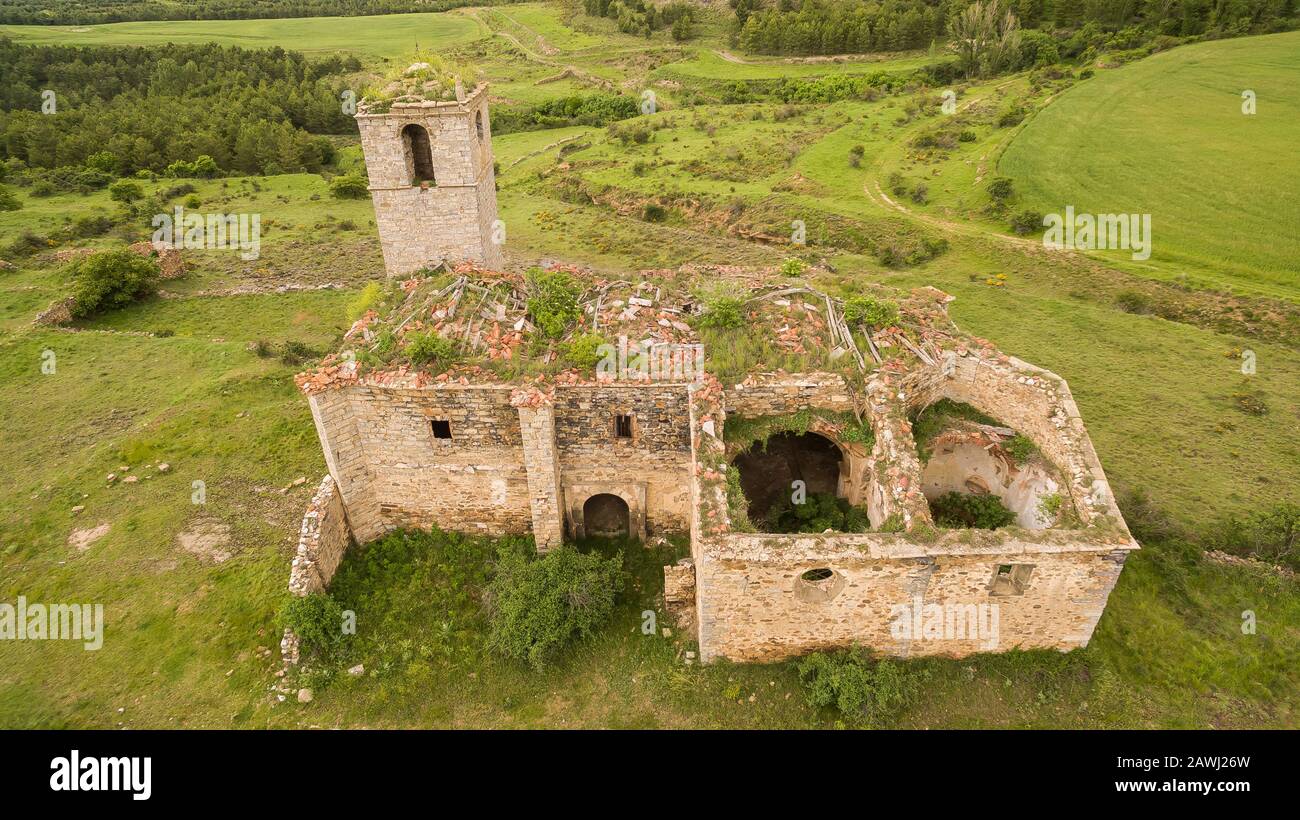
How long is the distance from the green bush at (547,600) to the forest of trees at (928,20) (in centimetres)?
5488

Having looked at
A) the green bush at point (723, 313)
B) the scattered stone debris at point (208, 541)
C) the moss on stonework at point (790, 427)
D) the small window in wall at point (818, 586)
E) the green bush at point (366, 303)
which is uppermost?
the green bush at point (366, 303)

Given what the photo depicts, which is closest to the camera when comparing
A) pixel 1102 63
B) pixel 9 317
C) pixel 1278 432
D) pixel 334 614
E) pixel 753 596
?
pixel 753 596

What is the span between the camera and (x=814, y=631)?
11.8 metres

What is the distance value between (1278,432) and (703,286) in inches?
641

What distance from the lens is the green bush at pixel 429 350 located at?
13062mm

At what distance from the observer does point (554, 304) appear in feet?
47.8

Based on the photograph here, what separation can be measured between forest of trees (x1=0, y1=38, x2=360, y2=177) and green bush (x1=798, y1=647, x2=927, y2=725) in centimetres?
4953

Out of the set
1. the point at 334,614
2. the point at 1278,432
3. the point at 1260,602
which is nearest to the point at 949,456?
the point at 1260,602

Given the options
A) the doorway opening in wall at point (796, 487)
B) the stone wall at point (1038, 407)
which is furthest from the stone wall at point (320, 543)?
the stone wall at point (1038, 407)

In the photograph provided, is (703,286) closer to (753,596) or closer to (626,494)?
(626,494)

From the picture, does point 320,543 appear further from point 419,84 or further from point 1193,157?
point 1193,157

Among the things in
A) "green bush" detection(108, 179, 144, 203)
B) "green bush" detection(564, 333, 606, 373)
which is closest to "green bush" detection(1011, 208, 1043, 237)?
"green bush" detection(564, 333, 606, 373)

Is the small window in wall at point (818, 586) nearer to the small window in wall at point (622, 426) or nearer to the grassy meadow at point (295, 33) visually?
the small window in wall at point (622, 426)

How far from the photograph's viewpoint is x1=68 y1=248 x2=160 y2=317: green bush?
1081 inches
